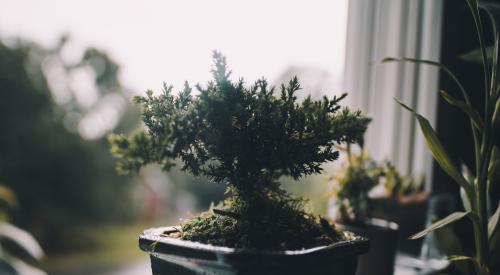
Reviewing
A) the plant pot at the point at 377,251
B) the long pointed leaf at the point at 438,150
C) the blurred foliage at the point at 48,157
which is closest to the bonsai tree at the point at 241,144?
the long pointed leaf at the point at 438,150

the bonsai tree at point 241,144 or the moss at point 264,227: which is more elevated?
the bonsai tree at point 241,144

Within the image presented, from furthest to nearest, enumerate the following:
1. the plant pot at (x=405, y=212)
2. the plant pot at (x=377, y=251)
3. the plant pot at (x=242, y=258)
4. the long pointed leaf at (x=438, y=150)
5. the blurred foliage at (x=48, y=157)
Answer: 1. the blurred foliage at (x=48, y=157)
2. the plant pot at (x=405, y=212)
3. the plant pot at (x=377, y=251)
4. the long pointed leaf at (x=438, y=150)
5. the plant pot at (x=242, y=258)

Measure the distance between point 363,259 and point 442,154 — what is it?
31 centimetres

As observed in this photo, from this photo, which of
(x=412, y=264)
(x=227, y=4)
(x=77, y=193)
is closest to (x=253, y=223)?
(x=227, y=4)

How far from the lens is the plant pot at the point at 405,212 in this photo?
45.6 inches

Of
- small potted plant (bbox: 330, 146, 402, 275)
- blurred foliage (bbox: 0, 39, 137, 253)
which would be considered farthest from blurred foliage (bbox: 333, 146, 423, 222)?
blurred foliage (bbox: 0, 39, 137, 253)

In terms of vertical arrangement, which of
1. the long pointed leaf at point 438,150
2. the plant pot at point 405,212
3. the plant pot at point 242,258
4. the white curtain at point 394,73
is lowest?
the plant pot at point 242,258

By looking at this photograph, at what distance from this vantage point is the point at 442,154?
0.78 metres

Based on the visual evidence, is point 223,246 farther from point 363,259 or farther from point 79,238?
point 79,238

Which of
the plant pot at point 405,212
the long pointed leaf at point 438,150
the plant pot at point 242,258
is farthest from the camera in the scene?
the plant pot at point 405,212

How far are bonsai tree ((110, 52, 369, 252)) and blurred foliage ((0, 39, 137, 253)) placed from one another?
217cm

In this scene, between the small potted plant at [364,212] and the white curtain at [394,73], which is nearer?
the small potted plant at [364,212]

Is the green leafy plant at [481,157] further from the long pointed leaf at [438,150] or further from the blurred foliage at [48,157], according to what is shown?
the blurred foliage at [48,157]

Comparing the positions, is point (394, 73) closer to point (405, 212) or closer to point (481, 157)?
point (405, 212)
